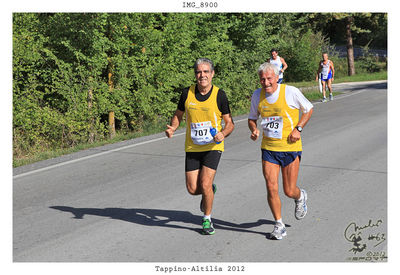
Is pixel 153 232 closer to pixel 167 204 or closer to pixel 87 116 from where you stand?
pixel 167 204

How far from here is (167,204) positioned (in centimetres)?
738

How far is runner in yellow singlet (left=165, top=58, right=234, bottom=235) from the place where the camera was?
607 cm

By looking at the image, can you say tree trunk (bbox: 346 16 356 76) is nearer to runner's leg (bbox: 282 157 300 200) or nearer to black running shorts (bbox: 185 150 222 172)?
runner's leg (bbox: 282 157 300 200)

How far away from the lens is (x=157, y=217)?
6867mm

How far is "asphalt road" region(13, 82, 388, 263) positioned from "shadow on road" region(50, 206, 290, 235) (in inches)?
0.5

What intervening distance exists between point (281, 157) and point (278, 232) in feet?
2.74

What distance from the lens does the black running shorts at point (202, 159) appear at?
6207 mm

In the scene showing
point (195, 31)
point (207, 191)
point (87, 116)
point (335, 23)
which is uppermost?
point (335, 23)

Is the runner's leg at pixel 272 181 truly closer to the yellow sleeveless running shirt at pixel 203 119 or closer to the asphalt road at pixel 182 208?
the asphalt road at pixel 182 208

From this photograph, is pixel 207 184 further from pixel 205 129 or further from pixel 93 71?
pixel 93 71

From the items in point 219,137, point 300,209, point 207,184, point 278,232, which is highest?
point 219,137

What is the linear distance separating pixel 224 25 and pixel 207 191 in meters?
11.0

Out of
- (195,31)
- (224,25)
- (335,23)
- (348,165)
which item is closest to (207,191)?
(348,165)

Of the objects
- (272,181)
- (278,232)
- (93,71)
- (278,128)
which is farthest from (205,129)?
(93,71)
